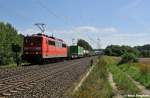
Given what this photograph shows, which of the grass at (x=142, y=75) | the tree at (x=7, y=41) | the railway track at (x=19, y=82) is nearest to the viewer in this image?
the railway track at (x=19, y=82)

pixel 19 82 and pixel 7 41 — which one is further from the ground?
pixel 7 41

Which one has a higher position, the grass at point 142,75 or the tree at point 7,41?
the tree at point 7,41

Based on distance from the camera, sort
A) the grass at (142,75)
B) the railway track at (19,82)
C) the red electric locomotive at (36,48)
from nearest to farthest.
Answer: the railway track at (19,82) → the grass at (142,75) → the red electric locomotive at (36,48)

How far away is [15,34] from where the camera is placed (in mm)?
49906

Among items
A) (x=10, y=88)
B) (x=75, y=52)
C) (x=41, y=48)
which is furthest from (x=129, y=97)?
(x=75, y=52)

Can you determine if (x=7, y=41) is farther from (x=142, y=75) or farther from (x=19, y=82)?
(x=19, y=82)

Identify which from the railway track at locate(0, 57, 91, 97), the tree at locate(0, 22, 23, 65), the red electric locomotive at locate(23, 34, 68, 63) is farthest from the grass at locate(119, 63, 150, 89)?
the tree at locate(0, 22, 23, 65)

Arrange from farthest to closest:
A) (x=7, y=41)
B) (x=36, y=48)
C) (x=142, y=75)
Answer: (x=7, y=41)
(x=36, y=48)
(x=142, y=75)

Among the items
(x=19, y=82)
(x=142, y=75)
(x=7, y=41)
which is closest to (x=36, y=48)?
(x=7, y=41)

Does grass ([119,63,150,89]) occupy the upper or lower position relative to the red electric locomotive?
lower

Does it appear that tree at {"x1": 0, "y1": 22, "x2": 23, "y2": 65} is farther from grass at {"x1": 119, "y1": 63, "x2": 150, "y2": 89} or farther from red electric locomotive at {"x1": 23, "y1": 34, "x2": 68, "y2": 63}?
grass at {"x1": 119, "y1": 63, "x2": 150, "y2": 89}

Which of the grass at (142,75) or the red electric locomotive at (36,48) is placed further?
the red electric locomotive at (36,48)

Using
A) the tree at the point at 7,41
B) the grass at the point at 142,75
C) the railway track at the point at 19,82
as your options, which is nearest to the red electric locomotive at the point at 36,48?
the tree at the point at 7,41

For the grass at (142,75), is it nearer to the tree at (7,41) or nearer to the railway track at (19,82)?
the railway track at (19,82)
